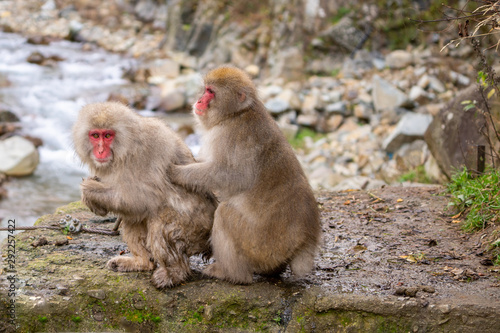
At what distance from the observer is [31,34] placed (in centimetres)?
2102

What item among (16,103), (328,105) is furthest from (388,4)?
(16,103)

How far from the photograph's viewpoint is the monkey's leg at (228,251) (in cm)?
384

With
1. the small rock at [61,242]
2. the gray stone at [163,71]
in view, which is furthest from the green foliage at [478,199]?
the gray stone at [163,71]

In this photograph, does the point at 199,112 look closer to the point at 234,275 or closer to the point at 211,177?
the point at 211,177

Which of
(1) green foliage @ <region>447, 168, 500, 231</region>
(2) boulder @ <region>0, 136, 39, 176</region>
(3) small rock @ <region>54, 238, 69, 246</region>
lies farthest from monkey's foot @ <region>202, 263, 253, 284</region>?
(2) boulder @ <region>0, 136, 39, 176</region>

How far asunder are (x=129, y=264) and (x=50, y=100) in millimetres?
11184

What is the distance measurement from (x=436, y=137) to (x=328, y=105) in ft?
17.3

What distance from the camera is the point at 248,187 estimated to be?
12.7ft

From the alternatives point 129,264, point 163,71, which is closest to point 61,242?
point 129,264

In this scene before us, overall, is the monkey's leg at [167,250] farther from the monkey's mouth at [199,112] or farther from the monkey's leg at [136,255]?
the monkey's mouth at [199,112]

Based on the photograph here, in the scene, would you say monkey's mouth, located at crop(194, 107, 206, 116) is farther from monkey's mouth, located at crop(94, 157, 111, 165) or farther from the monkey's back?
monkey's mouth, located at crop(94, 157, 111, 165)

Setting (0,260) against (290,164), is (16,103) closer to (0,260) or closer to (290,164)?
(0,260)

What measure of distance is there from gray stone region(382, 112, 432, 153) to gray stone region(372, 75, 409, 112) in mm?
1285

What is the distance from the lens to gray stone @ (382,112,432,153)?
966 centimetres
